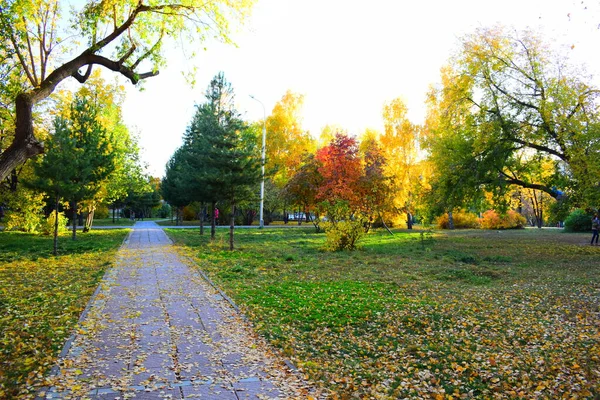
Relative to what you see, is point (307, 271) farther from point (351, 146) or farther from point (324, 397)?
point (351, 146)

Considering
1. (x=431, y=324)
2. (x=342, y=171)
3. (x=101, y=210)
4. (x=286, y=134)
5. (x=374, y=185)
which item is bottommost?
(x=431, y=324)

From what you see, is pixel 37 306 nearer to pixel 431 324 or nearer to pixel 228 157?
pixel 431 324

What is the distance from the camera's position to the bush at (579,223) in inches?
1164

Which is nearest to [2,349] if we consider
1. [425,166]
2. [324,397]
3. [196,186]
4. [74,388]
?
[74,388]

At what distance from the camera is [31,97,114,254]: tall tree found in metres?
14.5

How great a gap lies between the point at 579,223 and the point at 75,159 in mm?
32264

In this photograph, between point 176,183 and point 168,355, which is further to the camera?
point 176,183

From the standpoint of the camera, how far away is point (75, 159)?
14.8 meters

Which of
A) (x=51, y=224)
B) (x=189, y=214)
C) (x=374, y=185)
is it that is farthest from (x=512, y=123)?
(x=189, y=214)

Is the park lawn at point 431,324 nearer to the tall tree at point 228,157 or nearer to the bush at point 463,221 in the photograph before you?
the tall tree at point 228,157

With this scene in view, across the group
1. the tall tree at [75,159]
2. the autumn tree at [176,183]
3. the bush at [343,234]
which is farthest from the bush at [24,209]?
the bush at [343,234]

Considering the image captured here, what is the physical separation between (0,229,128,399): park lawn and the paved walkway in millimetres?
246

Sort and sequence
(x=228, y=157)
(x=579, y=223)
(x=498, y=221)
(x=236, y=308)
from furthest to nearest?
(x=498, y=221) < (x=579, y=223) < (x=228, y=157) < (x=236, y=308)

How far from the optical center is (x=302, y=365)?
466 centimetres
